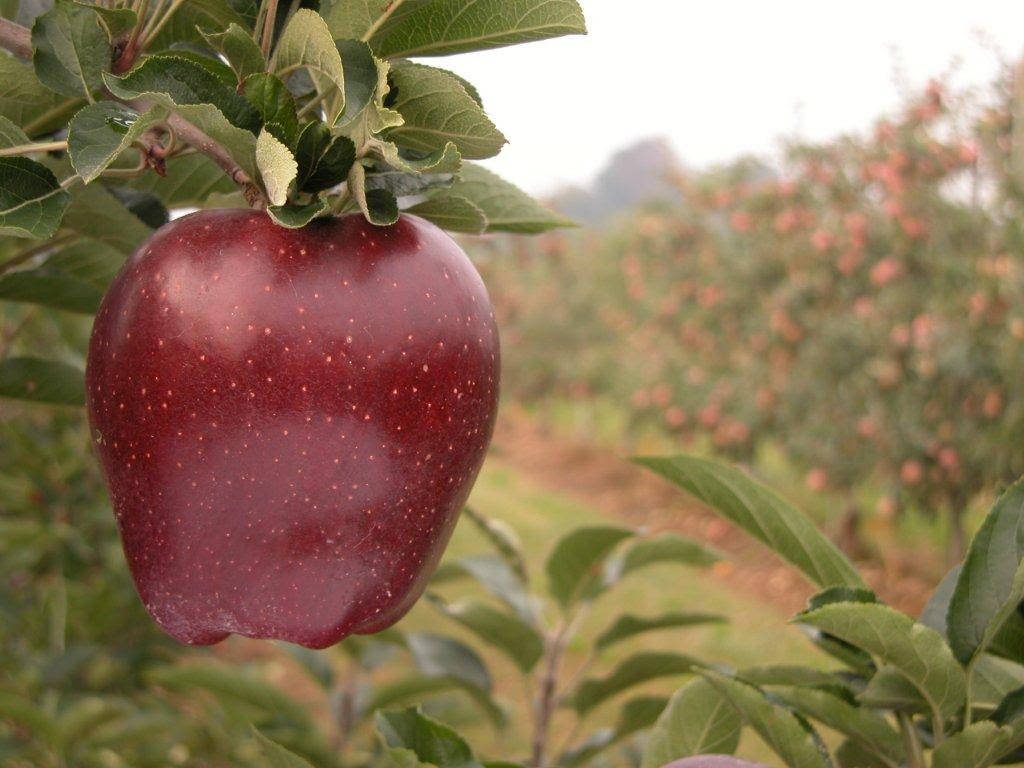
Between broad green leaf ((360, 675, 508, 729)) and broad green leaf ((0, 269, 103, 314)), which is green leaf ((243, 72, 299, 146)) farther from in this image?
broad green leaf ((360, 675, 508, 729))

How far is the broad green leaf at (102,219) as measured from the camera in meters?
0.61

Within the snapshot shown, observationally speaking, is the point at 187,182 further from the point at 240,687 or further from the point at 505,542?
the point at 240,687

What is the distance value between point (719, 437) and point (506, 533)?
6.82m

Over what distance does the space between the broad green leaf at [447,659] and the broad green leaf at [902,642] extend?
2.43 ft

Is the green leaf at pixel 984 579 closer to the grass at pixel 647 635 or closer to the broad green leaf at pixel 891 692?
the broad green leaf at pixel 891 692

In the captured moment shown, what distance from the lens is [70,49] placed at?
50cm

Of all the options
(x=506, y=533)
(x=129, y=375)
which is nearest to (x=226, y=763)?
(x=506, y=533)

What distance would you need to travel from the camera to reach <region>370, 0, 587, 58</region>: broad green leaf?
20.3 inches

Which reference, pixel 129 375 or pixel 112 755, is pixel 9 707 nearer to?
pixel 112 755

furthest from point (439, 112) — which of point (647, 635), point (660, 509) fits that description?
point (660, 509)

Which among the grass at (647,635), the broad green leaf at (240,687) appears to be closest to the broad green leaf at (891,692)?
the broad green leaf at (240,687)

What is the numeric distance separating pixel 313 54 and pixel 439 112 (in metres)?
0.06

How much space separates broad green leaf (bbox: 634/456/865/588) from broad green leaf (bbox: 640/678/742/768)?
0.33 ft

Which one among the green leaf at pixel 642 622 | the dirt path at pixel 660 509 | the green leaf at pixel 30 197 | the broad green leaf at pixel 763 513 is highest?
the green leaf at pixel 30 197
